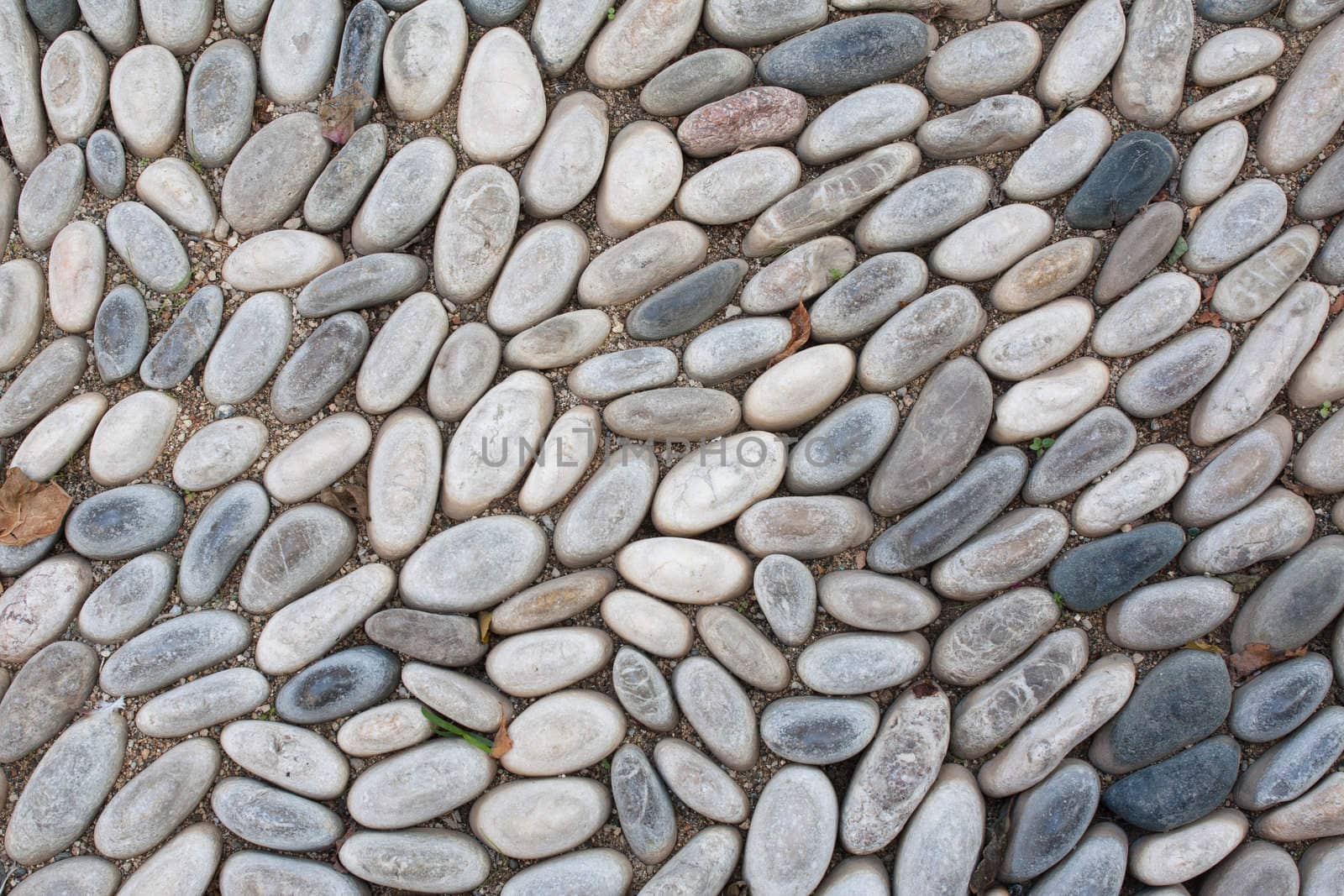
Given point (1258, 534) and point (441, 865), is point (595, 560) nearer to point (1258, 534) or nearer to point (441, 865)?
point (441, 865)

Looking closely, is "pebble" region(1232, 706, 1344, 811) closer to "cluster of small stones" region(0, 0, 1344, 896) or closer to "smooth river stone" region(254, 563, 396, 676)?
"cluster of small stones" region(0, 0, 1344, 896)

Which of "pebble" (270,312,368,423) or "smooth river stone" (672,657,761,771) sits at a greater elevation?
"pebble" (270,312,368,423)

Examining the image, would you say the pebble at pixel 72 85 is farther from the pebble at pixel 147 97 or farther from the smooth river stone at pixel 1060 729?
the smooth river stone at pixel 1060 729

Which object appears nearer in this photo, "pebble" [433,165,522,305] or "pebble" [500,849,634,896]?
"pebble" [500,849,634,896]

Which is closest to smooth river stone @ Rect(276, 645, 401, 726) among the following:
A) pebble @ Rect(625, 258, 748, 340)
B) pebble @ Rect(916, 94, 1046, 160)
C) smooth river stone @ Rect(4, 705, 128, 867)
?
smooth river stone @ Rect(4, 705, 128, 867)

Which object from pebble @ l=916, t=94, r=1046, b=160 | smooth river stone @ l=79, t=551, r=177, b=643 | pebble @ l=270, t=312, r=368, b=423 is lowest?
smooth river stone @ l=79, t=551, r=177, b=643

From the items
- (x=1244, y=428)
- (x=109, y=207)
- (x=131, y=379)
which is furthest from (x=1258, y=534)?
(x=109, y=207)
